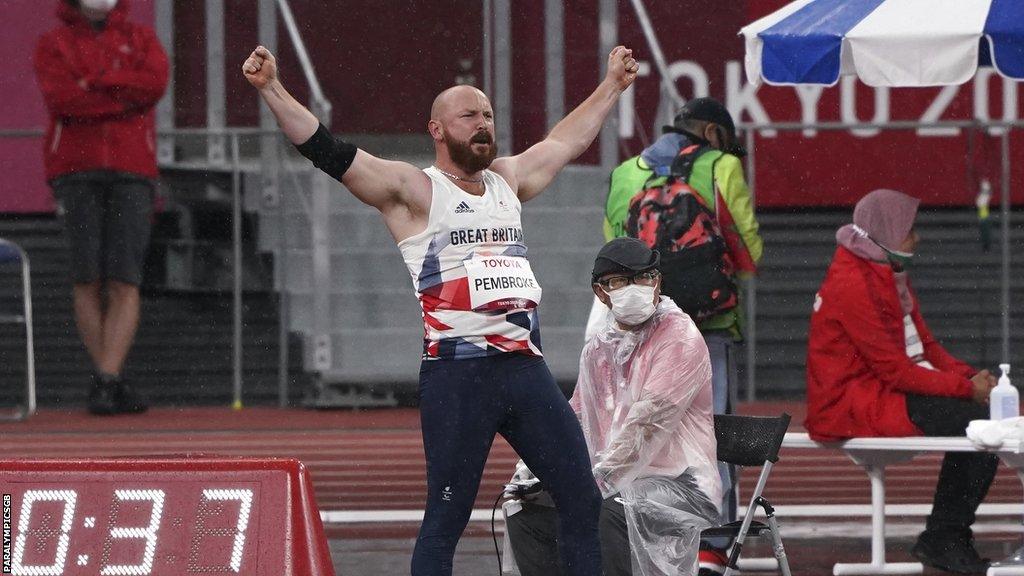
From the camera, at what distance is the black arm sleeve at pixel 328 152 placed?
6.36m

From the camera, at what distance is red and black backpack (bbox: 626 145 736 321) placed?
28.1 feet

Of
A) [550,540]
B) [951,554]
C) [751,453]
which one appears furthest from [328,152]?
[951,554]

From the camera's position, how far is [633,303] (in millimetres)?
7297

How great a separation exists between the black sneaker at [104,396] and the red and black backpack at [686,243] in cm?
576

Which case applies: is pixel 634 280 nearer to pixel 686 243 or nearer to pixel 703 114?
pixel 686 243

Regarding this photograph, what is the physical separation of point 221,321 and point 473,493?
8379mm

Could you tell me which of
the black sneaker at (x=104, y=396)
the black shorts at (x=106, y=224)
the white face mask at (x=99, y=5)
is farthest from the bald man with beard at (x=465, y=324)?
the black sneaker at (x=104, y=396)

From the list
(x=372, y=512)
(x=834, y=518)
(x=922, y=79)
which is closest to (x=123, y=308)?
(x=372, y=512)

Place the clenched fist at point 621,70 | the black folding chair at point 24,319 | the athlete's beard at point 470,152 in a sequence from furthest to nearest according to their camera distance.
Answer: the black folding chair at point 24,319 → the clenched fist at point 621,70 → the athlete's beard at point 470,152

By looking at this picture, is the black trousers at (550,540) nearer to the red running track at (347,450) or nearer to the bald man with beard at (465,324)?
the bald man with beard at (465,324)

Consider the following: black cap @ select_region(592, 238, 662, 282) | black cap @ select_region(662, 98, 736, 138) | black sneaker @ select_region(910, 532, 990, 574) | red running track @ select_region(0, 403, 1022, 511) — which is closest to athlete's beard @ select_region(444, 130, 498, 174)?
black cap @ select_region(592, 238, 662, 282)

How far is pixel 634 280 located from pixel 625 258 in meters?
0.09

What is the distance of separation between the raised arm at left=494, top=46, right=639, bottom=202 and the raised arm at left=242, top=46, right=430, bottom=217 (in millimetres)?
455

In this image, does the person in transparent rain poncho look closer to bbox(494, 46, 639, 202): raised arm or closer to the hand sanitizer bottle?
bbox(494, 46, 639, 202): raised arm
